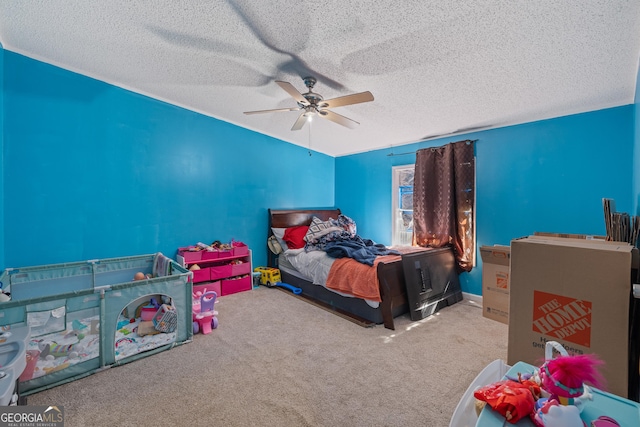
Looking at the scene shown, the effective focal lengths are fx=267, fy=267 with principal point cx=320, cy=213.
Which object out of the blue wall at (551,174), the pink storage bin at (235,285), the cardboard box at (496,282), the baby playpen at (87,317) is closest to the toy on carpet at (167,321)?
the baby playpen at (87,317)

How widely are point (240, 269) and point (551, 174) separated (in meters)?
3.99

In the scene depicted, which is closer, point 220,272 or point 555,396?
point 555,396

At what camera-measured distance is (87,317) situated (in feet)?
6.56

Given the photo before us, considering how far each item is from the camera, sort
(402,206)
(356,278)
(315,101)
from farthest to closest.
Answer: (402,206), (356,278), (315,101)

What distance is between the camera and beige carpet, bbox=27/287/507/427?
1597mm

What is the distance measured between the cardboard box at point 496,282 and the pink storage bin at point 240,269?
9.73 feet

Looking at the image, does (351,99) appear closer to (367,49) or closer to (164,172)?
→ (367,49)

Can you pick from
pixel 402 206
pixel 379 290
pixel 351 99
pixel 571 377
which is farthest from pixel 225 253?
pixel 571 377

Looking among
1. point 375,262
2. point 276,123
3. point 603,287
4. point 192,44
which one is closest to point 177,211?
point 276,123

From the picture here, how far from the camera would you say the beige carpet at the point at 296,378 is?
160 centimetres

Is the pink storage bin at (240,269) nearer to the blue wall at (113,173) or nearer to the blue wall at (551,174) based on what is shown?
the blue wall at (113,173)

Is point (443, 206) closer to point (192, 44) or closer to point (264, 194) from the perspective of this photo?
point (264, 194)
